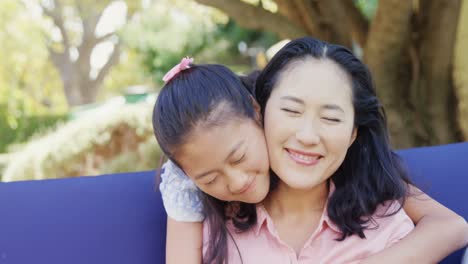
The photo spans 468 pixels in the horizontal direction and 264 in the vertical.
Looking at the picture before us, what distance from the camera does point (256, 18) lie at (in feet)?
12.8

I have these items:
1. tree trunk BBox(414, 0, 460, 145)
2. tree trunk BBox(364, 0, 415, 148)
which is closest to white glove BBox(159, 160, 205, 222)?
tree trunk BBox(364, 0, 415, 148)

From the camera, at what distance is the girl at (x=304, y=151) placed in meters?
1.46

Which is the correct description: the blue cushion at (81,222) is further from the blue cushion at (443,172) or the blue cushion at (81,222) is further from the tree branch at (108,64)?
the tree branch at (108,64)

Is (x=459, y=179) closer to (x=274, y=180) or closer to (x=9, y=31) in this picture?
(x=274, y=180)

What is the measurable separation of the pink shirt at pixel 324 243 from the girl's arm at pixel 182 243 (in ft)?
0.14

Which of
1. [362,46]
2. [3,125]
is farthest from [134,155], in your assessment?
[3,125]

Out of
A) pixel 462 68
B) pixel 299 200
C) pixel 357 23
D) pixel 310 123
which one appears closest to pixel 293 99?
pixel 310 123

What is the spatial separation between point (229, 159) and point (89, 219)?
60 centimetres

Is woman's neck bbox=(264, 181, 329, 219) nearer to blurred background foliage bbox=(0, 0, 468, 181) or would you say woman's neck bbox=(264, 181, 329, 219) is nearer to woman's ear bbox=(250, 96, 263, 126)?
woman's ear bbox=(250, 96, 263, 126)

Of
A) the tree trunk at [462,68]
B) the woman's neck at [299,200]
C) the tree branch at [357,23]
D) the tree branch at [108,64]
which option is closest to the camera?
the woman's neck at [299,200]

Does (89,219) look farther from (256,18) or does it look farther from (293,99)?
(256,18)

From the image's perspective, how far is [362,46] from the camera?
159 inches

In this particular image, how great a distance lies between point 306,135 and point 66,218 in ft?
2.57

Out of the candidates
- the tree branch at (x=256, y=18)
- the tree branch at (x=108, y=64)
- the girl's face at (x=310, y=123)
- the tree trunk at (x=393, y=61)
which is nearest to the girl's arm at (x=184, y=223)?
the girl's face at (x=310, y=123)
